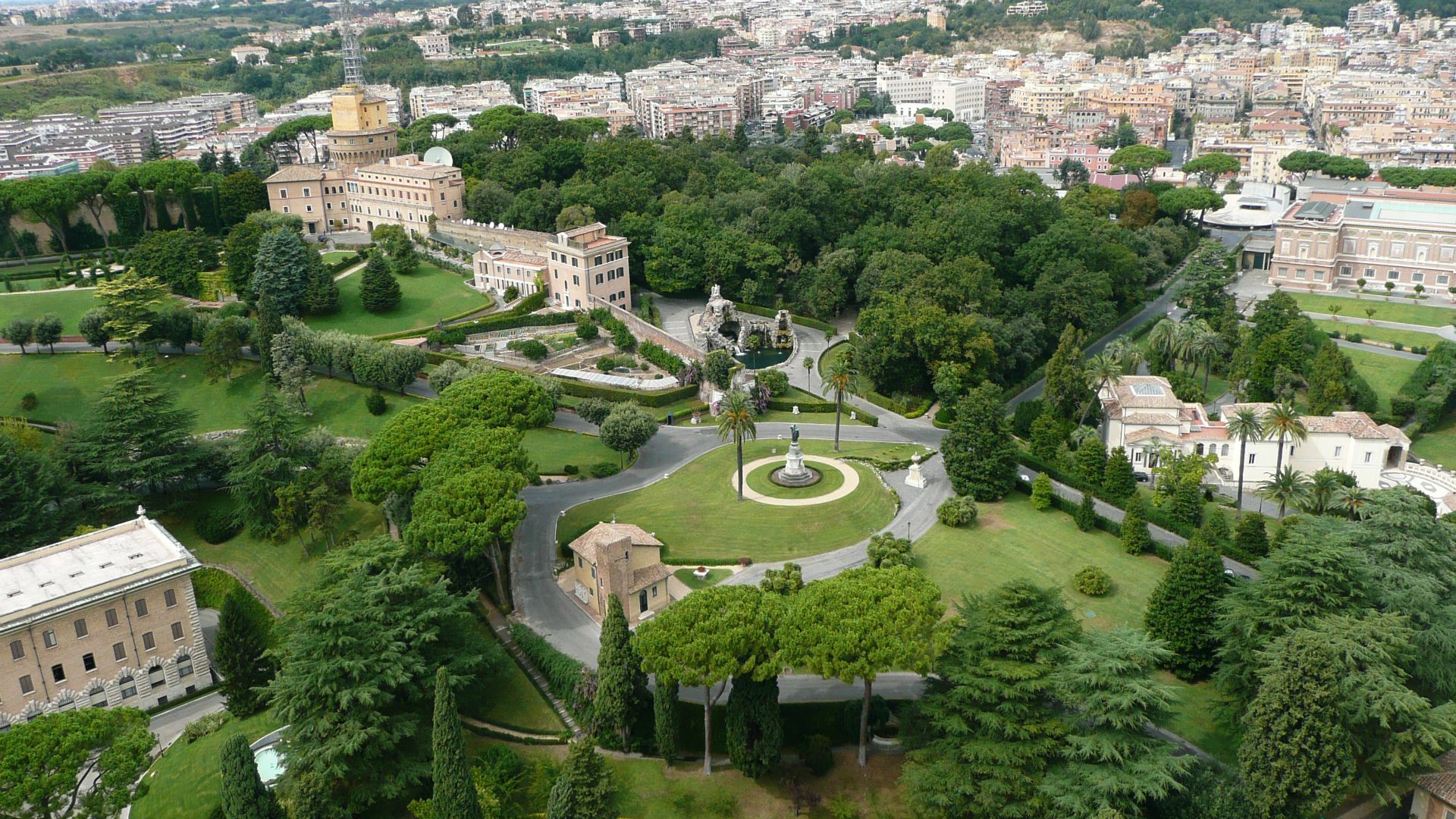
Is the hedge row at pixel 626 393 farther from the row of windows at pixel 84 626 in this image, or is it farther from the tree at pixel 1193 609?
the tree at pixel 1193 609

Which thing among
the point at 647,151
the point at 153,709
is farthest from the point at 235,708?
the point at 647,151

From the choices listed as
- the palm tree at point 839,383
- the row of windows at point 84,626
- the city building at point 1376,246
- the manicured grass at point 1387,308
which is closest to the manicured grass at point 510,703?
the row of windows at point 84,626

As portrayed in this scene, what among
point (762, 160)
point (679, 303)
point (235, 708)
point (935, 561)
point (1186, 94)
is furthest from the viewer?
point (1186, 94)

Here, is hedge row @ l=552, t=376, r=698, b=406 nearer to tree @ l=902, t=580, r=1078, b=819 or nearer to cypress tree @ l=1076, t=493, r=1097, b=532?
cypress tree @ l=1076, t=493, r=1097, b=532

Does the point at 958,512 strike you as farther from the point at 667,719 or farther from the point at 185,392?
the point at 185,392

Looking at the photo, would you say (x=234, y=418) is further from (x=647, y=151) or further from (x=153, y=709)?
(x=647, y=151)

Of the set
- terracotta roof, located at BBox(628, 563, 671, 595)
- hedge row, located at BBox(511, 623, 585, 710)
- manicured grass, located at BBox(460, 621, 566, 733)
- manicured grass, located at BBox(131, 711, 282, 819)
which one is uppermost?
terracotta roof, located at BBox(628, 563, 671, 595)

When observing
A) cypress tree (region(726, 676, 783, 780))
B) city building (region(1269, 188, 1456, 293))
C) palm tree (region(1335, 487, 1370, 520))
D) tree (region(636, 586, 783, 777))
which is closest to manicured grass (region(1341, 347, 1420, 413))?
city building (region(1269, 188, 1456, 293))
